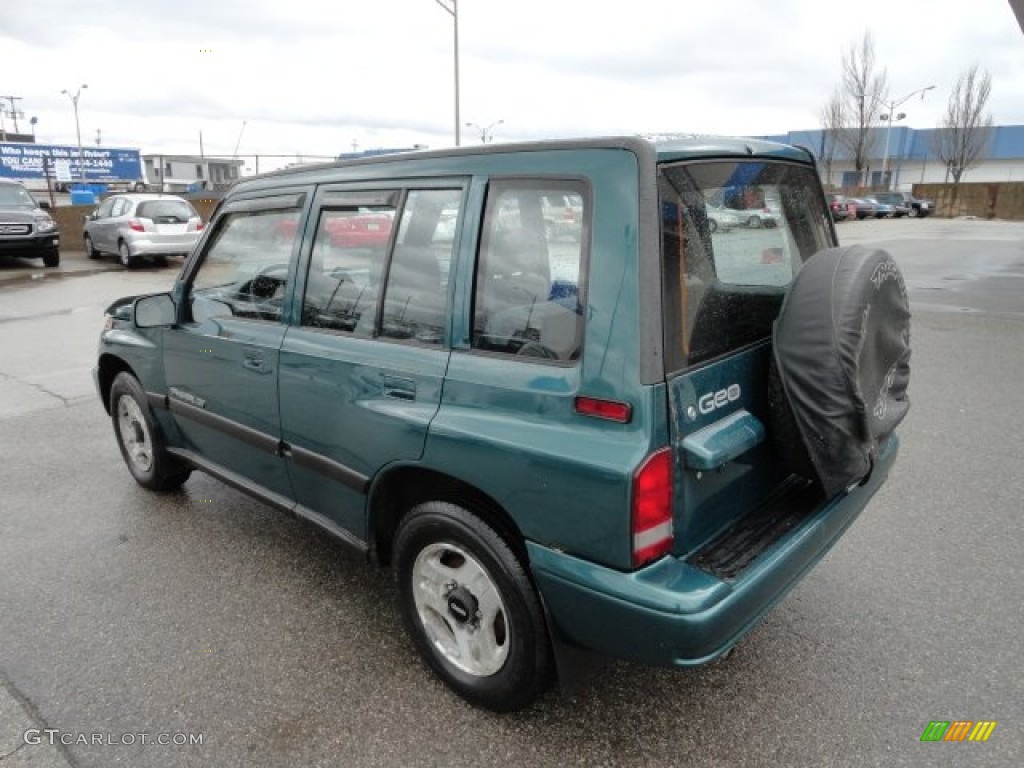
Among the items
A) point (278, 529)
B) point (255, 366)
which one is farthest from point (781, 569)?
point (278, 529)

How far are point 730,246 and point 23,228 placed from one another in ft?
57.7

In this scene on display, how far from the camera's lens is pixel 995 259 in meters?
17.7

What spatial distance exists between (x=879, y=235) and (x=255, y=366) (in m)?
28.4

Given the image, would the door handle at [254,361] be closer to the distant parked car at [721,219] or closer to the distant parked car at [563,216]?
the distant parked car at [563,216]

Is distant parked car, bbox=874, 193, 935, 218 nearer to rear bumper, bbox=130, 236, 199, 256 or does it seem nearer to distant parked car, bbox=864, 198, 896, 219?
distant parked car, bbox=864, 198, 896, 219

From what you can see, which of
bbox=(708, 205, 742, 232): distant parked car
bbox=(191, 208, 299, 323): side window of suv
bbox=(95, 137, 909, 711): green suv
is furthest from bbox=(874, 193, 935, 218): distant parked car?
bbox=(191, 208, 299, 323): side window of suv

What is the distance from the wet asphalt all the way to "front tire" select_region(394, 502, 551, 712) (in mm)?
130

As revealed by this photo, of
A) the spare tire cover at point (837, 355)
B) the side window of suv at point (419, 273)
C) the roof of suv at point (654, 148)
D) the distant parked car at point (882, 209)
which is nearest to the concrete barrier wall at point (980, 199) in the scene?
the distant parked car at point (882, 209)

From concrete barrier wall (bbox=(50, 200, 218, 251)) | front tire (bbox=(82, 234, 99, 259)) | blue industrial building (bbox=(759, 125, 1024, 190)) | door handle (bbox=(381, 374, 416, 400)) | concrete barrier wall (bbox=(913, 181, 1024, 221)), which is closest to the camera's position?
door handle (bbox=(381, 374, 416, 400))

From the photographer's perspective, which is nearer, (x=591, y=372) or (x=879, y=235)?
(x=591, y=372)

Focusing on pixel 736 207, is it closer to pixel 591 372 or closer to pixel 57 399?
pixel 591 372

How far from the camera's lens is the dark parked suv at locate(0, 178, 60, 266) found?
1553 cm

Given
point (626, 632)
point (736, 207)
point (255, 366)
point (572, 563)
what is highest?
point (736, 207)

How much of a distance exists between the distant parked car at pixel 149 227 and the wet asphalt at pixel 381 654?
12563 mm
